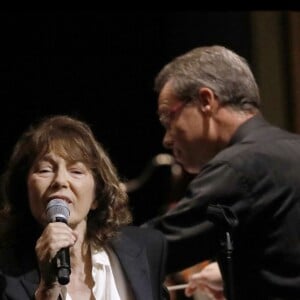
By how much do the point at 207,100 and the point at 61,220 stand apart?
970mm

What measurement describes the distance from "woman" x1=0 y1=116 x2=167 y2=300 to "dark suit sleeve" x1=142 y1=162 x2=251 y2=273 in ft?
0.33

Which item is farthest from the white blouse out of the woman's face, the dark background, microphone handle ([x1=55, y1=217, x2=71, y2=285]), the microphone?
the dark background

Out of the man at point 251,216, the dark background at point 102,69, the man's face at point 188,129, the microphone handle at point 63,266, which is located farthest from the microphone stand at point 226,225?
the dark background at point 102,69

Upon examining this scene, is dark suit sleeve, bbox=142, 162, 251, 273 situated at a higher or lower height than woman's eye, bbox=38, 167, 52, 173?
lower

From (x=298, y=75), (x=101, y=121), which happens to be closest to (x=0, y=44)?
(x=101, y=121)

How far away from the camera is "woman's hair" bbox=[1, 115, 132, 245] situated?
3.23 metres

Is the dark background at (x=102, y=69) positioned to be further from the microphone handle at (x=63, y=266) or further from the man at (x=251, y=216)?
the microphone handle at (x=63, y=266)

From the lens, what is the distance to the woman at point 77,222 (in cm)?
312

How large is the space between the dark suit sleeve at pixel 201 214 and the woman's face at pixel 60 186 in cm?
34

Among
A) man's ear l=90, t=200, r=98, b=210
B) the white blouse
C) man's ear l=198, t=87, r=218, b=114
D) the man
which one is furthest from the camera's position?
man's ear l=198, t=87, r=218, b=114

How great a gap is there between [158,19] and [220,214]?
279cm

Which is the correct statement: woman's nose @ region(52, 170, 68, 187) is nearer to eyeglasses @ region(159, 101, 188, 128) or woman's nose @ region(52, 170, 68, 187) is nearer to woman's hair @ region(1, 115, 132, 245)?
woman's hair @ region(1, 115, 132, 245)

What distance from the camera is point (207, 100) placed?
370 centimetres

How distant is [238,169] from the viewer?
3.44 meters
